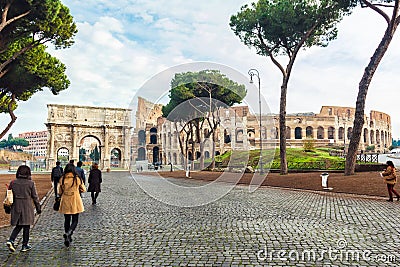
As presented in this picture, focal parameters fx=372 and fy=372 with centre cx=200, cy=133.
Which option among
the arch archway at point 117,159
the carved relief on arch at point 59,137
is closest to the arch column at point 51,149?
the carved relief on arch at point 59,137

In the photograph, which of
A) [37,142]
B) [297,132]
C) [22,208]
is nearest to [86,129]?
[297,132]

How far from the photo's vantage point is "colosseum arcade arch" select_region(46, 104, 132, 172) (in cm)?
5494

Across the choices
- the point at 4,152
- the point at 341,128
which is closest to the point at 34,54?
the point at 341,128

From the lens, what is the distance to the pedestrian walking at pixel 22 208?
6359mm

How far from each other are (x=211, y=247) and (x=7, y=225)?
5.52m

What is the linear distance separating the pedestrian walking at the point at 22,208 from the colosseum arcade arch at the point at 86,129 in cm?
4748

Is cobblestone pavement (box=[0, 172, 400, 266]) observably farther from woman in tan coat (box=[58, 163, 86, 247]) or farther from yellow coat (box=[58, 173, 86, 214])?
yellow coat (box=[58, 173, 86, 214])

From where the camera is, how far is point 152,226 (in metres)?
8.70

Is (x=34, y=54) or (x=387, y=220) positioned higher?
(x=34, y=54)

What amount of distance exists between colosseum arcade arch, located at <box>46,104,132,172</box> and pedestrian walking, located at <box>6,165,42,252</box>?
1869 inches

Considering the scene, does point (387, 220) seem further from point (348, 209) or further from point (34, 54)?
point (34, 54)

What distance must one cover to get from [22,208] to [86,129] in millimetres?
52405

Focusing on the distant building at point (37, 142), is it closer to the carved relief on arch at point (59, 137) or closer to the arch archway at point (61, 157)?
the arch archway at point (61, 157)

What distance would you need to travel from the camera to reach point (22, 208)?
21.0 feet
